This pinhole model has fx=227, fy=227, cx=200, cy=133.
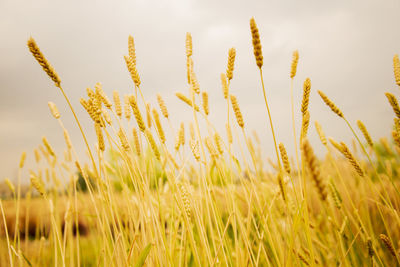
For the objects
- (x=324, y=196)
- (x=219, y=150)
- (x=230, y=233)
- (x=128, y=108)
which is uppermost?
(x=128, y=108)

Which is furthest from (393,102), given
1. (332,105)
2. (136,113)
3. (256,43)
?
(136,113)

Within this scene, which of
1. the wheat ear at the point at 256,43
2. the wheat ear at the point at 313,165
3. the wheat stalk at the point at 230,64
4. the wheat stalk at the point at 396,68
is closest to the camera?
the wheat ear at the point at 313,165

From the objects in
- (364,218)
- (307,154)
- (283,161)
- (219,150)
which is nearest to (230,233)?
(364,218)

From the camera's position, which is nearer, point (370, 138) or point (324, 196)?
point (324, 196)

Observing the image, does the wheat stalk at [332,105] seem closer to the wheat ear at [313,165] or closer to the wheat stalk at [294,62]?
the wheat stalk at [294,62]

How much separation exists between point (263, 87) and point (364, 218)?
0.81 meters

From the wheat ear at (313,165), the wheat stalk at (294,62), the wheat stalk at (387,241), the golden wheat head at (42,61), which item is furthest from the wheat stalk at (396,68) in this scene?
the golden wheat head at (42,61)

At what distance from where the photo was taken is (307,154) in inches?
7.7

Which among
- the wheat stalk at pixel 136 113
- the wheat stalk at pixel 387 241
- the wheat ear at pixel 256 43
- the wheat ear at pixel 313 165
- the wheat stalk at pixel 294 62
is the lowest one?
the wheat stalk at pixel 387 241

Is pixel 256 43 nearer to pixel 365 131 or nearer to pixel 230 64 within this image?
pixel 230 64

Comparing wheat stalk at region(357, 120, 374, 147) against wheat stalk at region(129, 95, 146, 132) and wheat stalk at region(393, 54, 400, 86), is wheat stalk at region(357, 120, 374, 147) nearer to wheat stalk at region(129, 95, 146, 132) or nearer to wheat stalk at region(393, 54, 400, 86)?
wheat stalk at region(393, 54, 400, 86)

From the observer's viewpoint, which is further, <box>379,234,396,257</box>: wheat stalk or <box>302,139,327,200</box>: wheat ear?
<box>379,234,396,257</box>: wheat stalk

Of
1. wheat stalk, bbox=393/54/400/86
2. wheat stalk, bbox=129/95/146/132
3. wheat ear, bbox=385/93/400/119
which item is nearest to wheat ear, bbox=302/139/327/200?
wheat stalk, bbox=129/95/146/132

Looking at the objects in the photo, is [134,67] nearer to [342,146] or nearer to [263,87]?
[263,87]
